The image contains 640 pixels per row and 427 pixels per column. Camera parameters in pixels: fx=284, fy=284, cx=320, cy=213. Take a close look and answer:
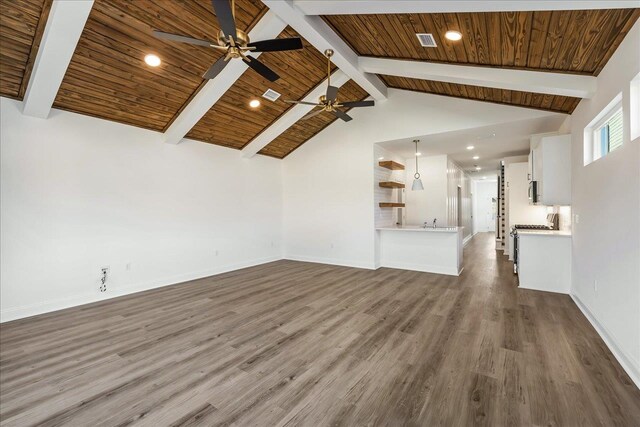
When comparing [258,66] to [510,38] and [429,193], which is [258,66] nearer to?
[510,38]

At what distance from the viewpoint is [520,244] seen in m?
4.79

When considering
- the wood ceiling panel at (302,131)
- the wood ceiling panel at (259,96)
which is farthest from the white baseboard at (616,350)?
the wood ceiling panel at (302,131)

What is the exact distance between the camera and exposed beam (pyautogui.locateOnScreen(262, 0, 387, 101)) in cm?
315

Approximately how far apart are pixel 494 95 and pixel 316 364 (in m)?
4.77

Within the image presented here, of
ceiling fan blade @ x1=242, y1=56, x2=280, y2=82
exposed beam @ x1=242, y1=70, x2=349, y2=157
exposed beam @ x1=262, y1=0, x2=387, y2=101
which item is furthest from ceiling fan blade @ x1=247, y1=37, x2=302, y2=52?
exposed beam @ x1=242, y1=70, x2=349, y2=157

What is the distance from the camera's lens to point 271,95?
17.2 feet

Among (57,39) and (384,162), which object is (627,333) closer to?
(384,162)

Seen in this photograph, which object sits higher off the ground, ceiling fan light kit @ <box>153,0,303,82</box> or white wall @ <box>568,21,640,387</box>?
ceiling fan light kit @ <box>153,0,303,82</box>

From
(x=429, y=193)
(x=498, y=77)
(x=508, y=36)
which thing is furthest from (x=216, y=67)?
(x=429, y=193)

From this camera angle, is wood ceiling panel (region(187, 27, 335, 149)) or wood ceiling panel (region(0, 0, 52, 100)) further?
wood ceiling panel (region(187, 27, 335, 149))

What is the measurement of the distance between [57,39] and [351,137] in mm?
5093

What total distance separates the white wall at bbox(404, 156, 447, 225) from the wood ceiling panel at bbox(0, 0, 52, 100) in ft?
24.9

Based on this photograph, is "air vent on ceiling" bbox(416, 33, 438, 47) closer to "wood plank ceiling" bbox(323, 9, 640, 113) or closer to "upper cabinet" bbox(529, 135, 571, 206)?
"wood plank ceiling" bbox(323, 9, 640, 113)

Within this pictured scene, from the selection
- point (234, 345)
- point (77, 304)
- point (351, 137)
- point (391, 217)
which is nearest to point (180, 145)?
point (77, 304)
